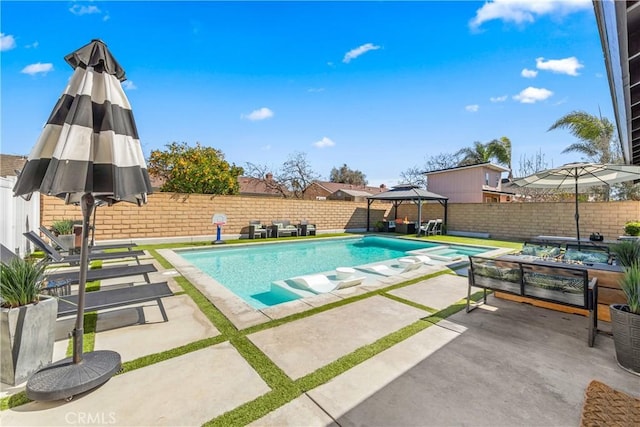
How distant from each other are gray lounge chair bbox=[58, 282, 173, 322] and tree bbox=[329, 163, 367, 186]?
39217 mm

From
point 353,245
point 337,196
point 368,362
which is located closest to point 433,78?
point 353,245

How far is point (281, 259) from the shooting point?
10.1 m

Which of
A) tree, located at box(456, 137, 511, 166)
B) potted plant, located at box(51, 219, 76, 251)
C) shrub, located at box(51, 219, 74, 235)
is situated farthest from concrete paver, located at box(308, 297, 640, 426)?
tree, located at box(456, 137, 511, 166)

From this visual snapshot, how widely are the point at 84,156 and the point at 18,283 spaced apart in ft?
4.39

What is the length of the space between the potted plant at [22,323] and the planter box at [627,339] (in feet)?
18.2

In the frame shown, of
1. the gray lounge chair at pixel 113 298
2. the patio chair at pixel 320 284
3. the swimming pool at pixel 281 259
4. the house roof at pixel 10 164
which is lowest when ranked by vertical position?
the swimming pool at pixel 281 259

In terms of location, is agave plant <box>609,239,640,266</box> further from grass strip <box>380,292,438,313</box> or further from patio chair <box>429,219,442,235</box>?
patio chair <box>429,219,442,235</box>

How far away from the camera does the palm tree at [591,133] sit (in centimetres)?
1606

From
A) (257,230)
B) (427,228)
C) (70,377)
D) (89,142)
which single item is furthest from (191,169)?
(427,228)

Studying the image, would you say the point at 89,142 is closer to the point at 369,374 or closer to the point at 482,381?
the point at 369,374

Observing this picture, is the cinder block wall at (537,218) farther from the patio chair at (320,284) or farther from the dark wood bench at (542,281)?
the patio chair at (320,284)

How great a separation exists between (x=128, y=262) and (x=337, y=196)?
87.4 feet

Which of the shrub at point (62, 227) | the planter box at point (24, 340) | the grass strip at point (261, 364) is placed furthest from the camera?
the shrub at point (62, 227)

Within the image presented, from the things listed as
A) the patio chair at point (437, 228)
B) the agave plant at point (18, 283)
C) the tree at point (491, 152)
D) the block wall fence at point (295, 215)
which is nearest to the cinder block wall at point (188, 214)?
the block wall fence at point (295, 215)
